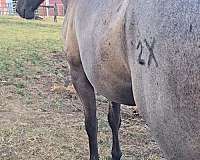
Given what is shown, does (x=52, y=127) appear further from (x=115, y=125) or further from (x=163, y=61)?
(x=163, y=61)

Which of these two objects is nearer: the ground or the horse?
the horse

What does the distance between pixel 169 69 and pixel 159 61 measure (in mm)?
61

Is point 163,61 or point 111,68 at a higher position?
point 163,61

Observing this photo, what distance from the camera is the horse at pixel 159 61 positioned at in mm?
1286

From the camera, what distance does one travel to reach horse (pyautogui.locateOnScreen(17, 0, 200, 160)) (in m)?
1.29

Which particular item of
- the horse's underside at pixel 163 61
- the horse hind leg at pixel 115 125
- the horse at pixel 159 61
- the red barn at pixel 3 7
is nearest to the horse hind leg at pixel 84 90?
the horse hind leg at pixel 115 125

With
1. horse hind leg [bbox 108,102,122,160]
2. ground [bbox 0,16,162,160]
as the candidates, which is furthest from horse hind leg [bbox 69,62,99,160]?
ground [bbox 0,16,162,160]

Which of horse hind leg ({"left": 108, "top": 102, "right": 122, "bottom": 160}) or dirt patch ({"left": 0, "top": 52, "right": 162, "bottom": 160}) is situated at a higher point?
horse hind leg ({"left": 108, "top": 102, "right": 122, "bottom": 160})

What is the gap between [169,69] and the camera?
1349 mm

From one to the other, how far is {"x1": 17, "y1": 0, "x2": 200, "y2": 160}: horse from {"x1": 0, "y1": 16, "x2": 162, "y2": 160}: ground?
1825 mm

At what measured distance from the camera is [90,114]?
320cm

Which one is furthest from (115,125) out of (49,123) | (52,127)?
(49,123)

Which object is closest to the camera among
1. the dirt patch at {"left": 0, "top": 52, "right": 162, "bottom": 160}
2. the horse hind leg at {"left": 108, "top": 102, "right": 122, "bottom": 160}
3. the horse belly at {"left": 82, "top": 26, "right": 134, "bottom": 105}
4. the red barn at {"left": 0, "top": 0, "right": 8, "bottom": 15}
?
the horse belly at {"left": 82, "top": 26, "right": 134, "bottom": 105}

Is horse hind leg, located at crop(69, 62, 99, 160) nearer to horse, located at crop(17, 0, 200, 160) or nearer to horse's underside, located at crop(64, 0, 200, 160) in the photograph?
horse, located at crop(17, 0, 200, 160)
